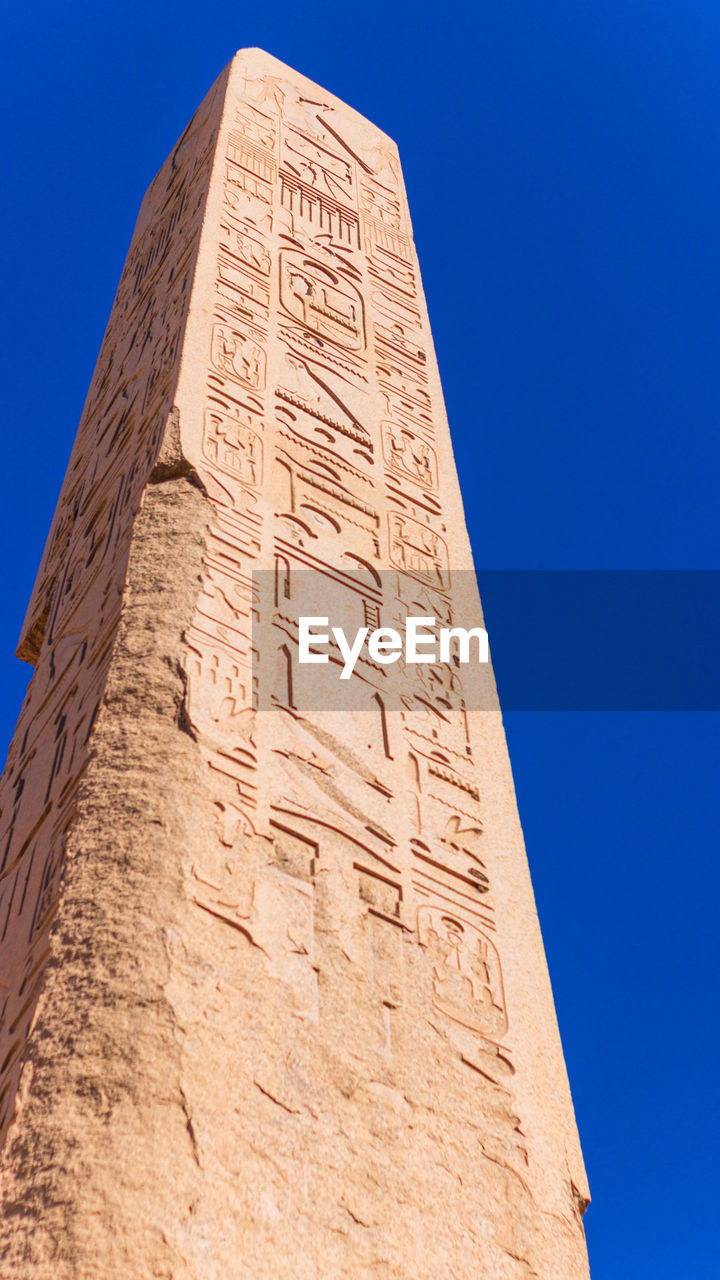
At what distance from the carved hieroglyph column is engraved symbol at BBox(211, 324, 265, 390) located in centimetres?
1

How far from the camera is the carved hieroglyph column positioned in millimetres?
2557

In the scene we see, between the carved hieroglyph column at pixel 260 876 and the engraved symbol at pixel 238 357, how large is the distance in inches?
0.6

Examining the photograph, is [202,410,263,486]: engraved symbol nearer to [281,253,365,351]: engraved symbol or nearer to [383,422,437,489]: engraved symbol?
[383,422,437,489]: engraved symbol

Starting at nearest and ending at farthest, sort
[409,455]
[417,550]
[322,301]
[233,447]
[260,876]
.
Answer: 1. [260,876]
2. [233,447]
3. [417,550]
4. [409,455]
5. [322,301]

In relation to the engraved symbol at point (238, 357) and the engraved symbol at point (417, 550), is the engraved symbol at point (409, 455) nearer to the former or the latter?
the engraved symbol at point (417, 550)

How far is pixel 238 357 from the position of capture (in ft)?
15.2

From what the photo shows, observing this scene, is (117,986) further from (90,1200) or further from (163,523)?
(163,523)

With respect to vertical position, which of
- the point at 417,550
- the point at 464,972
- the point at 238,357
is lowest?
the point at 464,972

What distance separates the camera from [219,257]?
5.11 meters

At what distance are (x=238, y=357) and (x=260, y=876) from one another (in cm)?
206

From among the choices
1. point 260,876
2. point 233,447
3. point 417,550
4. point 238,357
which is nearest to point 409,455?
point 417,550

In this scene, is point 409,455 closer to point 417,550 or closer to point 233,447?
point 417,550

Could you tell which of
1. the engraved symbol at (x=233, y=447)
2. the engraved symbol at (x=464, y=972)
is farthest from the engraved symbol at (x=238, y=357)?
the engraved symbol at (x=464, y=972)

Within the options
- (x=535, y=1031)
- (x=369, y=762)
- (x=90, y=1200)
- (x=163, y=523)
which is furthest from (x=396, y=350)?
(x=90, y=1200)
